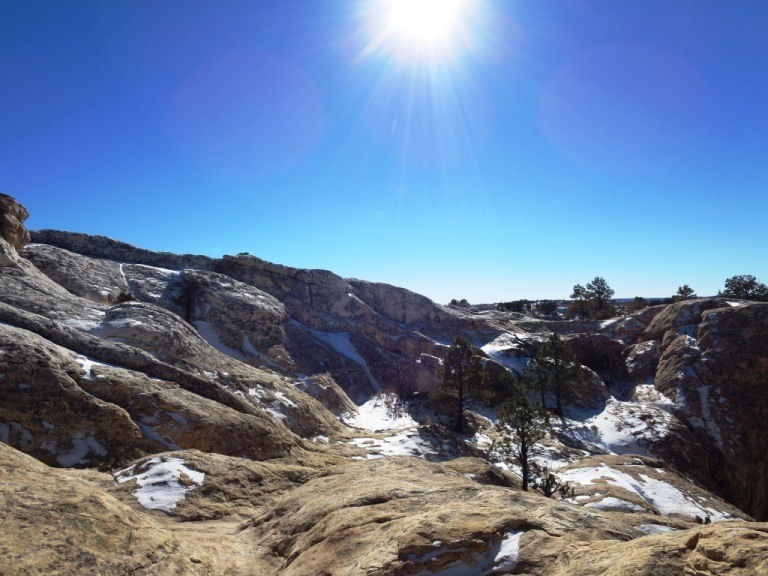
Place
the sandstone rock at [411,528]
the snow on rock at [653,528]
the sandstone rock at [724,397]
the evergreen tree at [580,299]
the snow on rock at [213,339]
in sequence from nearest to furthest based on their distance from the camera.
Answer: the sandstone rock at [411,528], the snow on rock at [653,528], the sandstone rock at [724,397], the snow on rock at [213,339], the evergreen tree at [580,299]

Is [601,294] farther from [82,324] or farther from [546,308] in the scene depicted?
[82,324]

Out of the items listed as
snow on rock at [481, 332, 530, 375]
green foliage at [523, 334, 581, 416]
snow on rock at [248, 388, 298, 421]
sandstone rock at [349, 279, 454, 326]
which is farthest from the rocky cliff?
sandstone rock at [349, 279, 454, 326]

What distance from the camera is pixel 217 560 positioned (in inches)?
317

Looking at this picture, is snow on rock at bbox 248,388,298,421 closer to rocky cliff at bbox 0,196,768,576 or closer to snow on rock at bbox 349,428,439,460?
rocky cliff at bbox 0,196,768,576

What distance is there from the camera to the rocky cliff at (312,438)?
6617mm

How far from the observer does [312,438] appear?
2677cm

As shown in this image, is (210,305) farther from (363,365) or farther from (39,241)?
(39,241)

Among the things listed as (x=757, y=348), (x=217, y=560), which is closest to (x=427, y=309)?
(x=757, y=348)

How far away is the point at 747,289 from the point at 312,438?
91720mm

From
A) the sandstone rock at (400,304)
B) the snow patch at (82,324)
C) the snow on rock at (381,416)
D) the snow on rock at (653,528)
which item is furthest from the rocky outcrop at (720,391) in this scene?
the snow patch at (82,324)

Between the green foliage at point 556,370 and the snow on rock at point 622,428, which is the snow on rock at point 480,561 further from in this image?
the green foliage at point 556,370

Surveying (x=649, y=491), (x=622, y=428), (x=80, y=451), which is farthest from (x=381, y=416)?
(x=80, y=451)

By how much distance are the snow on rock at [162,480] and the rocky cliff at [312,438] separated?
0.08m

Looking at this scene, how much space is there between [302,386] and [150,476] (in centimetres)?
2698
